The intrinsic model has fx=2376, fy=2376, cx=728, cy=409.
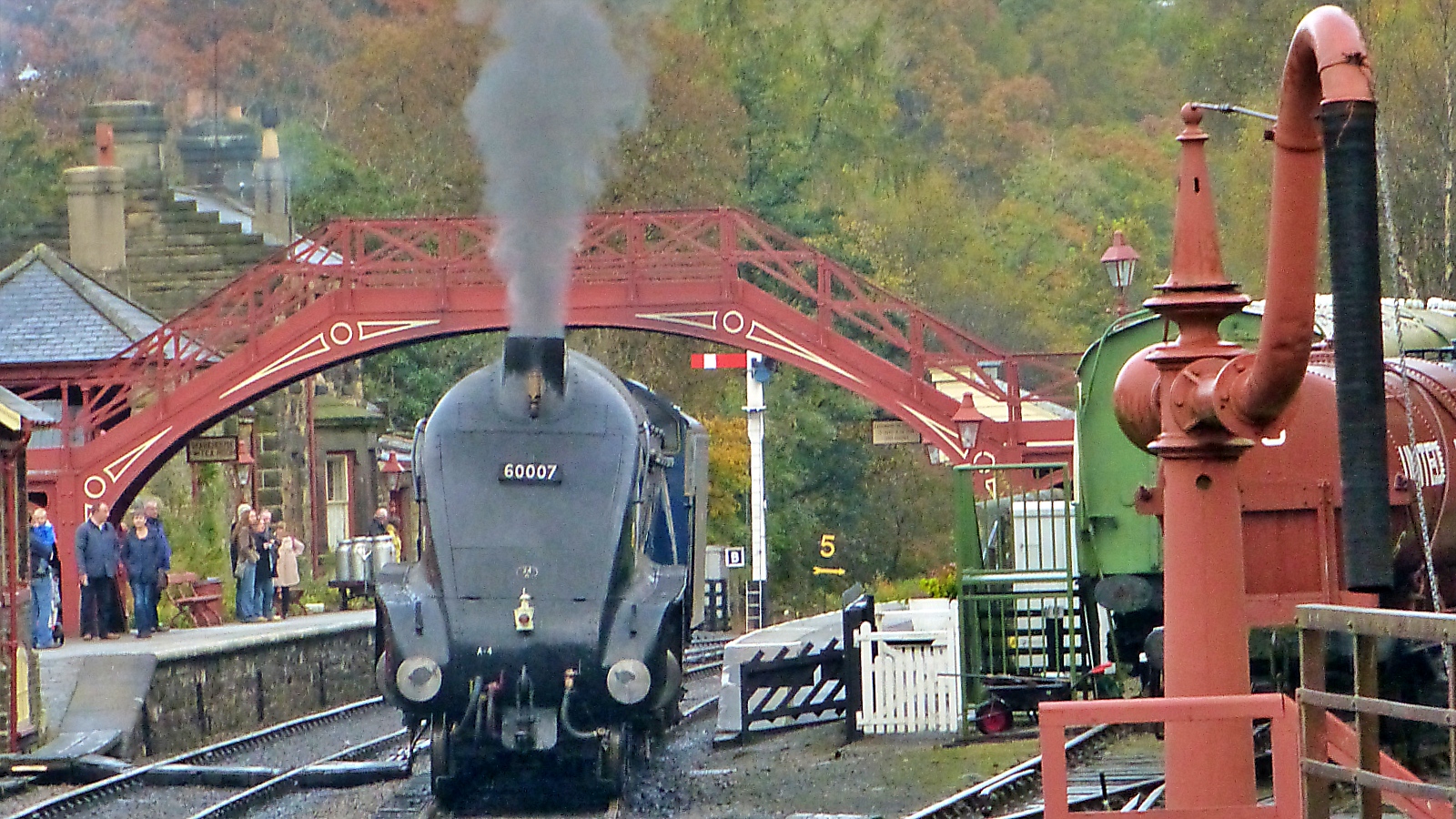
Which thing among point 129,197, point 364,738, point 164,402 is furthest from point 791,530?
point 364,738

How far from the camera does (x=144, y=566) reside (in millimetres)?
24281

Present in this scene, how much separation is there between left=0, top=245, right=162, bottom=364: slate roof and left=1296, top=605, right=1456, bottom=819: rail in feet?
81.7

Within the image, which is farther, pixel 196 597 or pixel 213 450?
pixel 213 450

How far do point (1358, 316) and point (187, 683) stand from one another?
16414 millimetres

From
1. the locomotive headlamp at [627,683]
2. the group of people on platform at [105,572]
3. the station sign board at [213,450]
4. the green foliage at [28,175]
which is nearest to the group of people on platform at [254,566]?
the station sign board at [213,450]

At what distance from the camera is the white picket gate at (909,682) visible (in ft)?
59.8

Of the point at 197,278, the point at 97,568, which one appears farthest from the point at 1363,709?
the point at 197,278

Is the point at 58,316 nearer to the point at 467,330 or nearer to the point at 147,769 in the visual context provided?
Result: the point at 467,330

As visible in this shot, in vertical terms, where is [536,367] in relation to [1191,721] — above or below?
above

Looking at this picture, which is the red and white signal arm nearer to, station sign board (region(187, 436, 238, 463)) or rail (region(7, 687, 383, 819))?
station sign board (region(187, 436, 238, 463))

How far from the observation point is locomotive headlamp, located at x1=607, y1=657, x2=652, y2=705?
13414 mm

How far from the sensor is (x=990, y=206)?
73.0m

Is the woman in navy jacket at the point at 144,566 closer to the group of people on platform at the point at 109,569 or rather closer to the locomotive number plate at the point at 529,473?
the group of people on platform at the point at 109,569

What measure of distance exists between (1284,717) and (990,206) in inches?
2598
